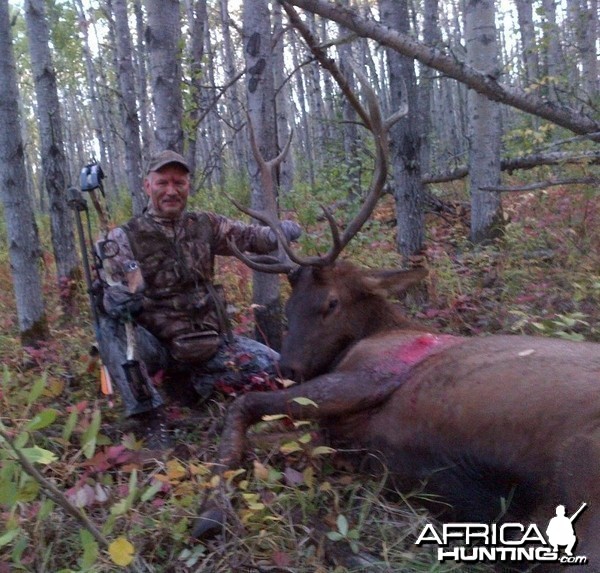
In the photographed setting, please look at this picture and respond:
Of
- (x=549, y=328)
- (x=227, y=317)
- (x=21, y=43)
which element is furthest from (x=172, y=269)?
(x=21, y=43)

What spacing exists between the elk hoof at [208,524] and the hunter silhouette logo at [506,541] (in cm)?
89

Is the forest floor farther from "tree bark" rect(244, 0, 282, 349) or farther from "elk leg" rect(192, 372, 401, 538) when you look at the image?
"tree bark" rect(244, 0, 282, 349)

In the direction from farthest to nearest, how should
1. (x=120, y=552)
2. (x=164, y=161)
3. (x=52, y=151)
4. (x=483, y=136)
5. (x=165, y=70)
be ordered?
(x=483, y=136) < (x=52, y=151) < (x=165, y=70) < (x=164, y=161) < (x=120, y=552)

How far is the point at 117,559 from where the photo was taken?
8.04ft

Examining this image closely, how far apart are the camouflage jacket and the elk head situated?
66 cm

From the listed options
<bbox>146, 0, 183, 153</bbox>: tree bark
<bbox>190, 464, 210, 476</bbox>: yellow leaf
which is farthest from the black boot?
<bbox>146, 0, 183, 153</bbox>: tree bark

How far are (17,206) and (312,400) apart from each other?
3.39 metres

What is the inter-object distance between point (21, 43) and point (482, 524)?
30.1m

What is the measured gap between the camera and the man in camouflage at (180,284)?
187 inches

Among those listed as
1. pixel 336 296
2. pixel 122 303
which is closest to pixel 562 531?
pixel 336 296

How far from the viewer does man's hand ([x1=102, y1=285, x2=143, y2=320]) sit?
4336mm

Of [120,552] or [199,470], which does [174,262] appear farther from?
[120,552]

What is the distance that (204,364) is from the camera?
492 centimetres

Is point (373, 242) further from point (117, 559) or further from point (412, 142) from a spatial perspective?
point (117, 559)
